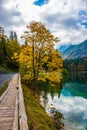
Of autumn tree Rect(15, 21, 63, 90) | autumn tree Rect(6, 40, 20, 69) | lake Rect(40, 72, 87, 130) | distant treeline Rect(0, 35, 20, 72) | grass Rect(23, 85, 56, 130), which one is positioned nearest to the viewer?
grass Rect(23, 85, 56, 130)

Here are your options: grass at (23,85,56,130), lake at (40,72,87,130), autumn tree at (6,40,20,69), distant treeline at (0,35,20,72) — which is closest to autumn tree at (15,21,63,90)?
lake at (40,72,87,130)

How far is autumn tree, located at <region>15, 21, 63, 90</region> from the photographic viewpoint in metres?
29.9

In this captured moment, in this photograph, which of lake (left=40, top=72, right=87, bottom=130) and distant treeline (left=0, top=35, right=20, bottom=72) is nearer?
lake (left=40, top=72, right=87, bottom=130)

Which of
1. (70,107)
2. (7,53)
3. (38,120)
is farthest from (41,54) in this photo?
(7,53)

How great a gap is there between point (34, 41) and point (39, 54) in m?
1.90

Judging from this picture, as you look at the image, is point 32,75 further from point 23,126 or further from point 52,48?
point 23,126

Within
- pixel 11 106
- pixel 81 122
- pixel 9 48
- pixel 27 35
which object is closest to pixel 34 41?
pixel 27 35

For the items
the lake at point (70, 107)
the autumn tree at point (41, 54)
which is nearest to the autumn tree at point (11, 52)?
the lake at point (70, 107)

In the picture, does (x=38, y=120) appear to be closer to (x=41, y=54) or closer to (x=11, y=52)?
(x=41, y=54)

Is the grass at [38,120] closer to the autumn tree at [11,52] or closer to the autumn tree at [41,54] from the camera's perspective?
the autumn tree at [41,54]

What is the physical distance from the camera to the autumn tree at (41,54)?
2992 cm

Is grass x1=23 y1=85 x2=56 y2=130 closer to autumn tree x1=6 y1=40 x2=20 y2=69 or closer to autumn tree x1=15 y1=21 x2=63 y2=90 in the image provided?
autumn tree x1=15 y1=21 x2=63 y2=90

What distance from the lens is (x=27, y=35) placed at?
1212 inches

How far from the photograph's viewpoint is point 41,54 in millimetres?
31406
